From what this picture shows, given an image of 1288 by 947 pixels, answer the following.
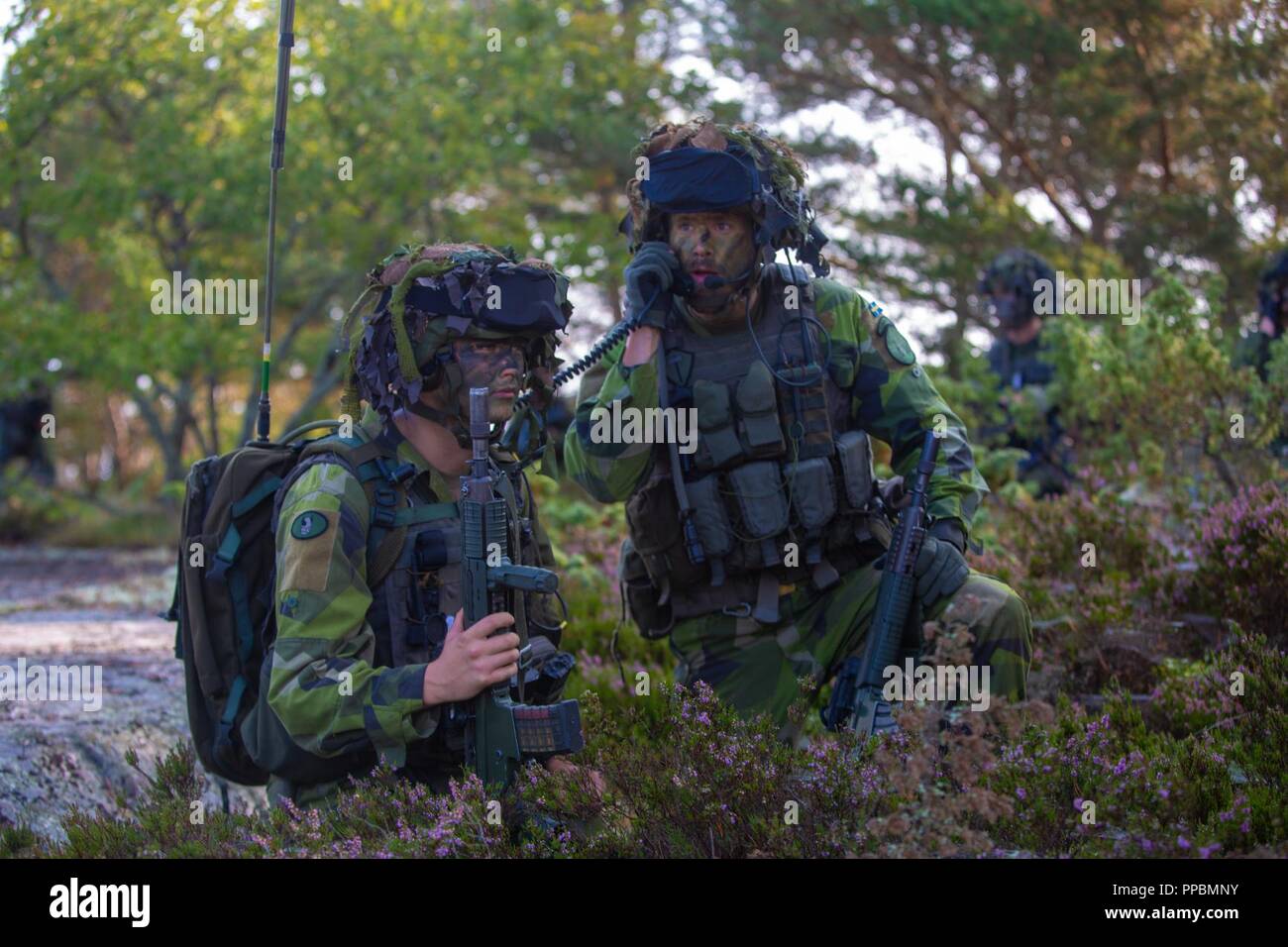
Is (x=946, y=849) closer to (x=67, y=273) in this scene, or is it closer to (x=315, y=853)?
(x=315, y=853)

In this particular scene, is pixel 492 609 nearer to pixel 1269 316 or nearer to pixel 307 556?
pixel 307 556

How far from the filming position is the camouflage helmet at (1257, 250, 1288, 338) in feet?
35.2

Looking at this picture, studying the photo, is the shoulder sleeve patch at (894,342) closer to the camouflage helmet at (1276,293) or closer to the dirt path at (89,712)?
the dirt path at (89,712)

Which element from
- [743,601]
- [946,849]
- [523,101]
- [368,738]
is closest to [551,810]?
[368,738]

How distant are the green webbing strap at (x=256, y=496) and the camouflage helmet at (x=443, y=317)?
408 mm

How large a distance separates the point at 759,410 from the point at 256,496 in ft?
6.03

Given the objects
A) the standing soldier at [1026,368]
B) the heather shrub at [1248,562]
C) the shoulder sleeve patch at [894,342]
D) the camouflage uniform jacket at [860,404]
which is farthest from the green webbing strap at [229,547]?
the standing soldier at [1026,368]

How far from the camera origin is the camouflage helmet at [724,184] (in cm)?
537

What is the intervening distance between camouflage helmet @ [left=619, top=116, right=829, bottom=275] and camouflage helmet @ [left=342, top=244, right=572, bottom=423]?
847mm

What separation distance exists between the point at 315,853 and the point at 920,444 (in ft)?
9.10

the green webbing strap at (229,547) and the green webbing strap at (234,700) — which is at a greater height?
the green webbing strap at (229,547)

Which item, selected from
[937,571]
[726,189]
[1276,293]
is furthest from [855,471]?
[1276,293]

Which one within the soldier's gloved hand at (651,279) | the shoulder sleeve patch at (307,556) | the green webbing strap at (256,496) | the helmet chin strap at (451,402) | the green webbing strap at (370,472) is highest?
the soldier's gloved hand at (651,279)

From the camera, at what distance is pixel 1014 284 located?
1150 cm
